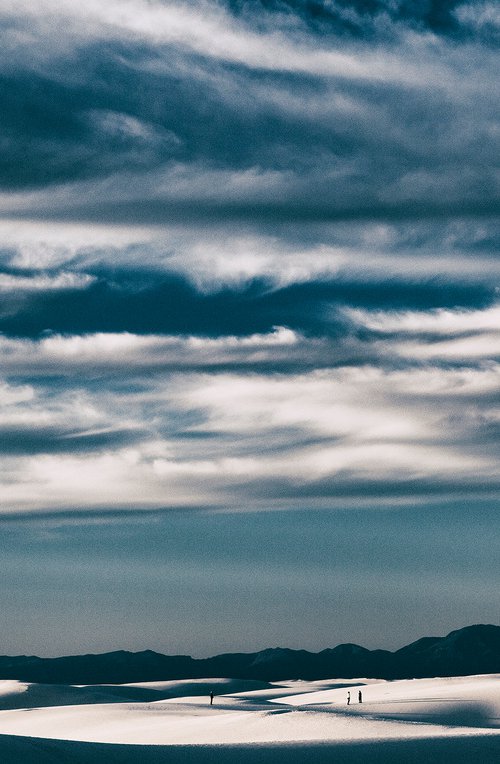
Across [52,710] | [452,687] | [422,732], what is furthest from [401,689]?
[422,732]

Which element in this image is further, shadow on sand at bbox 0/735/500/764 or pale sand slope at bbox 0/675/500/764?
pale sand slope at bbox 0/675/500/764

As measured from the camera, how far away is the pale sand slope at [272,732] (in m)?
32.6

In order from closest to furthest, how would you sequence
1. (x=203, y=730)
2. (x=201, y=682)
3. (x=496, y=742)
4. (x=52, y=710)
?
(x=496, y=742) < (x=203, y=730) < (x=52, y=710) < (x=201, y=682)

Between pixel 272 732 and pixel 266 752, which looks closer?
pixel 266 752

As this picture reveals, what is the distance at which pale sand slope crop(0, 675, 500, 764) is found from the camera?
107ft

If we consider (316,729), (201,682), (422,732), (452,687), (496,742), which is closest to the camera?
(496,742)

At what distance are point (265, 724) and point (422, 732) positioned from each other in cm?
834

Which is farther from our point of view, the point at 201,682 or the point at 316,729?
the point at 201,682

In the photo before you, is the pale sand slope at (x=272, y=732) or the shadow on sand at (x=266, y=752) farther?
the pale sand slope at (x=272, y=732)

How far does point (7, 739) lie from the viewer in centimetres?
3144

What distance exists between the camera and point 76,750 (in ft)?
103

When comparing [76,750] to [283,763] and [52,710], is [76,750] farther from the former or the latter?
[52,710]

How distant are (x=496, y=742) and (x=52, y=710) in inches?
1672

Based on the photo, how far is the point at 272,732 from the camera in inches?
1747
